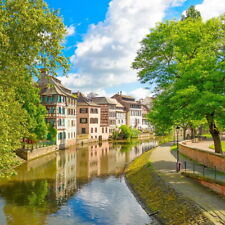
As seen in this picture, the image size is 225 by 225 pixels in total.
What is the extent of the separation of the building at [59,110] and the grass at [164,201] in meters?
31.7

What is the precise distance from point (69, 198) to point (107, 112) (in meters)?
63.6

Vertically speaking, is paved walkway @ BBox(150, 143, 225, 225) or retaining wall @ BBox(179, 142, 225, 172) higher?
retaining wall @ BBox(179, 142, 225, 172)

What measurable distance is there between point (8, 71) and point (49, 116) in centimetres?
4305

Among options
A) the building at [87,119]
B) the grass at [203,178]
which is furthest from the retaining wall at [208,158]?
the building at [87,119]

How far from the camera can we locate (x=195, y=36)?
27203 millimetres

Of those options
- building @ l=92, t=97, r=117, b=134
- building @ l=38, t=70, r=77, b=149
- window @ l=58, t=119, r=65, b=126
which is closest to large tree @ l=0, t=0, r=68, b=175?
building @ l=38, t=70, r=77, b=149

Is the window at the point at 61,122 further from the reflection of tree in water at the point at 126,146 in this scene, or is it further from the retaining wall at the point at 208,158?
the retaining wall at the point at 208,158

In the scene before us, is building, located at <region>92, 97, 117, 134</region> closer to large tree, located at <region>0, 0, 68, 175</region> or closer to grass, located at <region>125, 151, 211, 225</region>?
grass, located at <region>125, 151, 211, 225</region>

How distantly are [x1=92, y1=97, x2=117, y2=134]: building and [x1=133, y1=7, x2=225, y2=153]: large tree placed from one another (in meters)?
52.1

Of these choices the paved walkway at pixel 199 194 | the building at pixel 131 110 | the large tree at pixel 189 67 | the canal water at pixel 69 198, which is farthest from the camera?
the building at pixel 131 110

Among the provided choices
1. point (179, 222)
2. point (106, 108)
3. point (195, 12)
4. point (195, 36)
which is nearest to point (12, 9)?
point (179, 222)

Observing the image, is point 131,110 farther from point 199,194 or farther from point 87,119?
point 199,194

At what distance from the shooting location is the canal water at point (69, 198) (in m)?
18.1

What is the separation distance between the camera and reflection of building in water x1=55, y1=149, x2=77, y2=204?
78.0ft
